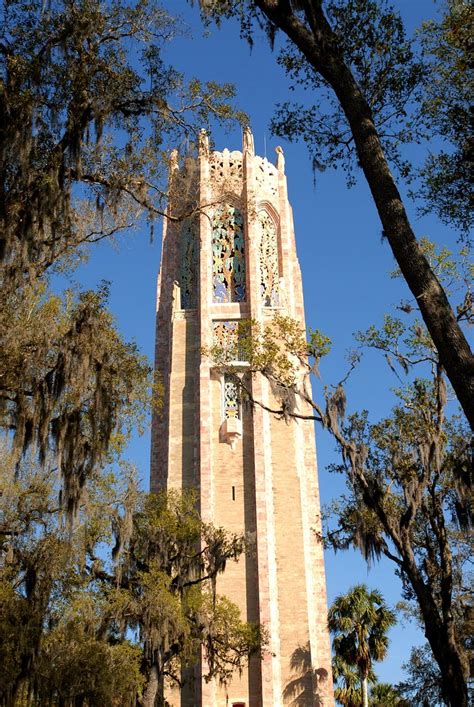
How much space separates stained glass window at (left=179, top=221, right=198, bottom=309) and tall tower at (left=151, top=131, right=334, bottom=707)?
57 mm

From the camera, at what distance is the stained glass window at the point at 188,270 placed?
39938mm

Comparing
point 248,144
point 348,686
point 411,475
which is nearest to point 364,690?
point 348,686

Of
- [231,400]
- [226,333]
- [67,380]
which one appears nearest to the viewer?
[67,380]

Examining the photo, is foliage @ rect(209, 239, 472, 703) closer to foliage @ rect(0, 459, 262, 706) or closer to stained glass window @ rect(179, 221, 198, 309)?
foliage @ rect(0, 459, 262, 706)

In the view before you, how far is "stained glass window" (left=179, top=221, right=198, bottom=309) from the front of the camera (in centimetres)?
3994

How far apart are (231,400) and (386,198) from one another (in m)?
25.8

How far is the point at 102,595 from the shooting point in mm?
21984

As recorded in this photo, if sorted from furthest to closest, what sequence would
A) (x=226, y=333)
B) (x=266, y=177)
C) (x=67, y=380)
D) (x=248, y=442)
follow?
1. (x=266, y=177)
2. (x=226, y=333)
3. (x=248, y=442)
4. (x=67, y=380)

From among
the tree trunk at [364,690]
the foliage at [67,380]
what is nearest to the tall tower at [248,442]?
the tree trunk at [364,690]

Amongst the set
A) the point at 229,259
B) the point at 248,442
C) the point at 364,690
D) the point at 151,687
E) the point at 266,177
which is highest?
the point at 266,177

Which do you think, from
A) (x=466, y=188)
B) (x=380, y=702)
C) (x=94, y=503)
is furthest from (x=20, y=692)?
(x=380, y=702)

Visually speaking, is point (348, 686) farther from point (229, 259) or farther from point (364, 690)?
point (229, 259)

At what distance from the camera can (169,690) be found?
101 feet

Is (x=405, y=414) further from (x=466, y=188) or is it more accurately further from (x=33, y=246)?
(x=33, y=246)
